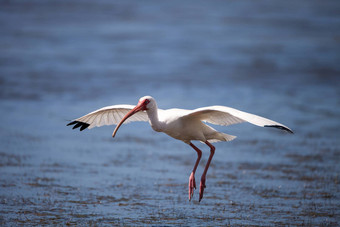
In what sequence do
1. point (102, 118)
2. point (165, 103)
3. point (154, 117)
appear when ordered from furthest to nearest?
1. point (165, 103)
2. point (102, 118)
3. point (154, 117)

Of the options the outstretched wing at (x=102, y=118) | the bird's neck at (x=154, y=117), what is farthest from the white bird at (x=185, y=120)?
the outstretched wing at (x=102, y=118)

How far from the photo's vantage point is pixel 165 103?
20531mm

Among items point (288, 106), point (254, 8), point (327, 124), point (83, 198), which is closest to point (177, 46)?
point (254, 8)

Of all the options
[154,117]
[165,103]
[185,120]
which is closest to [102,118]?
[154,117]

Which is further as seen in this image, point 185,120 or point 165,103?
point 165,103

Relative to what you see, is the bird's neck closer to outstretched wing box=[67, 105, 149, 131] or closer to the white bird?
the white bird

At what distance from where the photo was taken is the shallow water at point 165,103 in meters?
9.57

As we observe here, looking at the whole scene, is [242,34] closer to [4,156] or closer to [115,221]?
[4,156]

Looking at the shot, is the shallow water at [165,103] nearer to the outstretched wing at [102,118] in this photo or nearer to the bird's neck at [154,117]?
the outstretched wing at [102,118]

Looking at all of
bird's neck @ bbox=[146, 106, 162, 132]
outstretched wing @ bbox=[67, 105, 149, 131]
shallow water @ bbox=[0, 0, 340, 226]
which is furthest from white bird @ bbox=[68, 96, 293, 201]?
shallow water @ bbox=[0, 0, 340, 226]

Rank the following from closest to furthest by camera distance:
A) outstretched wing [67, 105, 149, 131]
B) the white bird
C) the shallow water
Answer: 1. the white bird
2. the shallow water
3. outstretched wing [67, 105, 149, 131]

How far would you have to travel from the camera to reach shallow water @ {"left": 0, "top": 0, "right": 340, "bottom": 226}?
9.57 meters

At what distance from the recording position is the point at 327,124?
17594mm

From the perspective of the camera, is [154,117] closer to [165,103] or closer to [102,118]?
[102,118]
